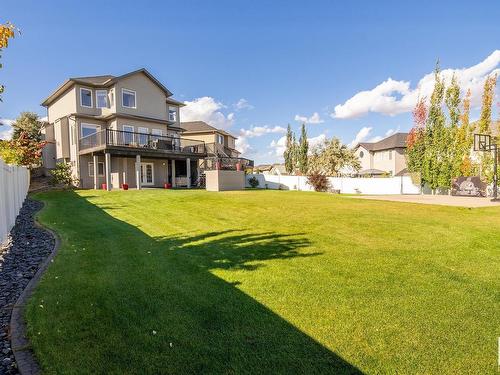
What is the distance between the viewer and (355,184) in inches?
1061

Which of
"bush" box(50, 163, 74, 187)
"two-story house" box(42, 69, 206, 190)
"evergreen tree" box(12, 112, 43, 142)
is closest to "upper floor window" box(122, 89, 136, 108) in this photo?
"two-story house" box(42, 69, 206, 190)

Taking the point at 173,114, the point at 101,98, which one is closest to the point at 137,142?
the point at 101,98

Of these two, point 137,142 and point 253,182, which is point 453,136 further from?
point 137,142

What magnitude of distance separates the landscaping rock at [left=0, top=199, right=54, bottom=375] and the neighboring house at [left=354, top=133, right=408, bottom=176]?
40.5 m

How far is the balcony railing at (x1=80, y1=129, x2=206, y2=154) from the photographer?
69.7 feet

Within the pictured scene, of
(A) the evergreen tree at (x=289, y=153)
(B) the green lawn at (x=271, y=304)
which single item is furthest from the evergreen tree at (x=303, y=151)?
(B) the green lawn at (x=271, y=304)

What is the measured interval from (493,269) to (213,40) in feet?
74.5

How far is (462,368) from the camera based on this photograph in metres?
2.40

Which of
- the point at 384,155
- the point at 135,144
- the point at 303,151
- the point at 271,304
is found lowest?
the point at 271,304

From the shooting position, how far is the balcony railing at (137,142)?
69.7 feet

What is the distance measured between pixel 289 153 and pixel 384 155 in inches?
595

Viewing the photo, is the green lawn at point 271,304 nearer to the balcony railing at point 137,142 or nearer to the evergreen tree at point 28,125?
the balcony railing at point 137,142

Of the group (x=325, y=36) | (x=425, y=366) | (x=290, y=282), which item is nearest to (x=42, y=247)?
(x=290, y=282)

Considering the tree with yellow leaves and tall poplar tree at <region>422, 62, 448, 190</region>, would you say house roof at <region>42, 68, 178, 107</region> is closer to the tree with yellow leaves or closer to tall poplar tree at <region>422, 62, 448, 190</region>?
the tree with yellow leaves
